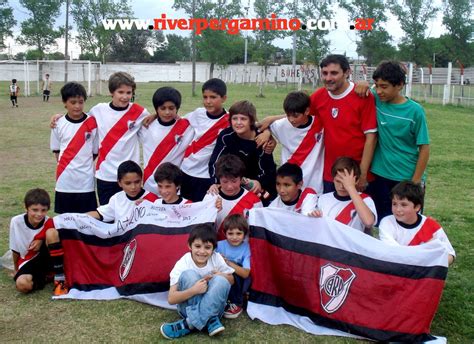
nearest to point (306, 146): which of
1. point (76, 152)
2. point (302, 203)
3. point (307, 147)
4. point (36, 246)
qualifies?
point (307, 147)

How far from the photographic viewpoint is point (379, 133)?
15.1 ft

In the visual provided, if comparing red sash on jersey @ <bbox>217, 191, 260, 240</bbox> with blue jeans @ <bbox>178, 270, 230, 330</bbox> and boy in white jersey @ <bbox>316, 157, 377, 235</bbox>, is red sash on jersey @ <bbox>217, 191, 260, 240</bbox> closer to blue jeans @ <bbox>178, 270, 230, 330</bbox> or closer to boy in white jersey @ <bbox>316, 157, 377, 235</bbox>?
boy in white jersey @ <bbox>316, 157, 377, 235</bbox>

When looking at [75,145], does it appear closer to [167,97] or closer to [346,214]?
[167,97]

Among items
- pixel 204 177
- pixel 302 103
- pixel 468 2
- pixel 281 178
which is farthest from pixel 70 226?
pixel 468 2

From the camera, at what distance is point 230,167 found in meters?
4.61

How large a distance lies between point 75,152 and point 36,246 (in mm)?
1110

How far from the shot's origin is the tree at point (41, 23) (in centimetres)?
4425

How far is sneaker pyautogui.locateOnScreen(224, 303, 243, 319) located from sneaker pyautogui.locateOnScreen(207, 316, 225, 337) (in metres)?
A: 0.26

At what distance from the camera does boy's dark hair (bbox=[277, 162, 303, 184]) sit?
4.62m

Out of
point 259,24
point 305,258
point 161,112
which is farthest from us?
point 259,24

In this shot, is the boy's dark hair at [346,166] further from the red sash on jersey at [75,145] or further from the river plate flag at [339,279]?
the red sash on jersey at [75,145]

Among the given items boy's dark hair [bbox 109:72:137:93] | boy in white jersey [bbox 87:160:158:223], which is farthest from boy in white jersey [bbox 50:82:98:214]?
boy in white jersey [bbox 87:160:158:223]

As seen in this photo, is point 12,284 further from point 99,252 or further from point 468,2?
point 468,2

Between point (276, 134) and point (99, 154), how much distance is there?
6.12 feet
